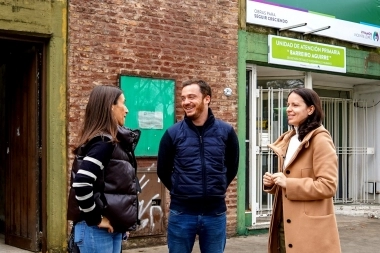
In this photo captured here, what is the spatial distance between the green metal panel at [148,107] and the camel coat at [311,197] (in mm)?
4009

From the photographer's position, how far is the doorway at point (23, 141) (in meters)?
7.29

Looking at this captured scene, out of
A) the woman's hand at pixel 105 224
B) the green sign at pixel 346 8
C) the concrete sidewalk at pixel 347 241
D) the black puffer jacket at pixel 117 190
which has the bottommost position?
the concrete sidewalk at pixel 347 241

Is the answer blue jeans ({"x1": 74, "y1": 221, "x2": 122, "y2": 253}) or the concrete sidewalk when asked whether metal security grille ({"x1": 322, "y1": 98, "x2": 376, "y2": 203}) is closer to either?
the concrete sidewalk

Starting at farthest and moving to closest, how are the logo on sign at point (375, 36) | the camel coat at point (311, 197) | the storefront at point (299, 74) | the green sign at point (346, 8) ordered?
the logo on sign at point (375, 36), the green sign at point (346, 8), the storefront at point (299, 74), the camel coat at point (311, 197)

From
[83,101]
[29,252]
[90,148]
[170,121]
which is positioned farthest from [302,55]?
[90,148]

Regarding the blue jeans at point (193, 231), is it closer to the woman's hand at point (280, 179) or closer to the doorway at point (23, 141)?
the woman's hand at point (280, 179)

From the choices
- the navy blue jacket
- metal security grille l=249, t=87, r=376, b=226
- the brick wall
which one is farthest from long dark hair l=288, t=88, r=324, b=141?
metal security grille l=249, t=87, r=376, b=226

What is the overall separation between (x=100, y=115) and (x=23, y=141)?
4.12 metres

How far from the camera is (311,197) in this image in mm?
3936

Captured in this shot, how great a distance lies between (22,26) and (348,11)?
6300mm

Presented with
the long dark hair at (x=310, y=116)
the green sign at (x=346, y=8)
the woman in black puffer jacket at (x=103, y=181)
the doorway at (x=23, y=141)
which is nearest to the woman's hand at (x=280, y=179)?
the long dark hair at (x=310, y=116)

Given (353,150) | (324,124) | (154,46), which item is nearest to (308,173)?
(154,46)

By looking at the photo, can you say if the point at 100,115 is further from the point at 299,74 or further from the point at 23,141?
the point at 299,74

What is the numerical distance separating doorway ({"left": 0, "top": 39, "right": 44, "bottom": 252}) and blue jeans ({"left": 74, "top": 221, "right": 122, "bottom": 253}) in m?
3.75
